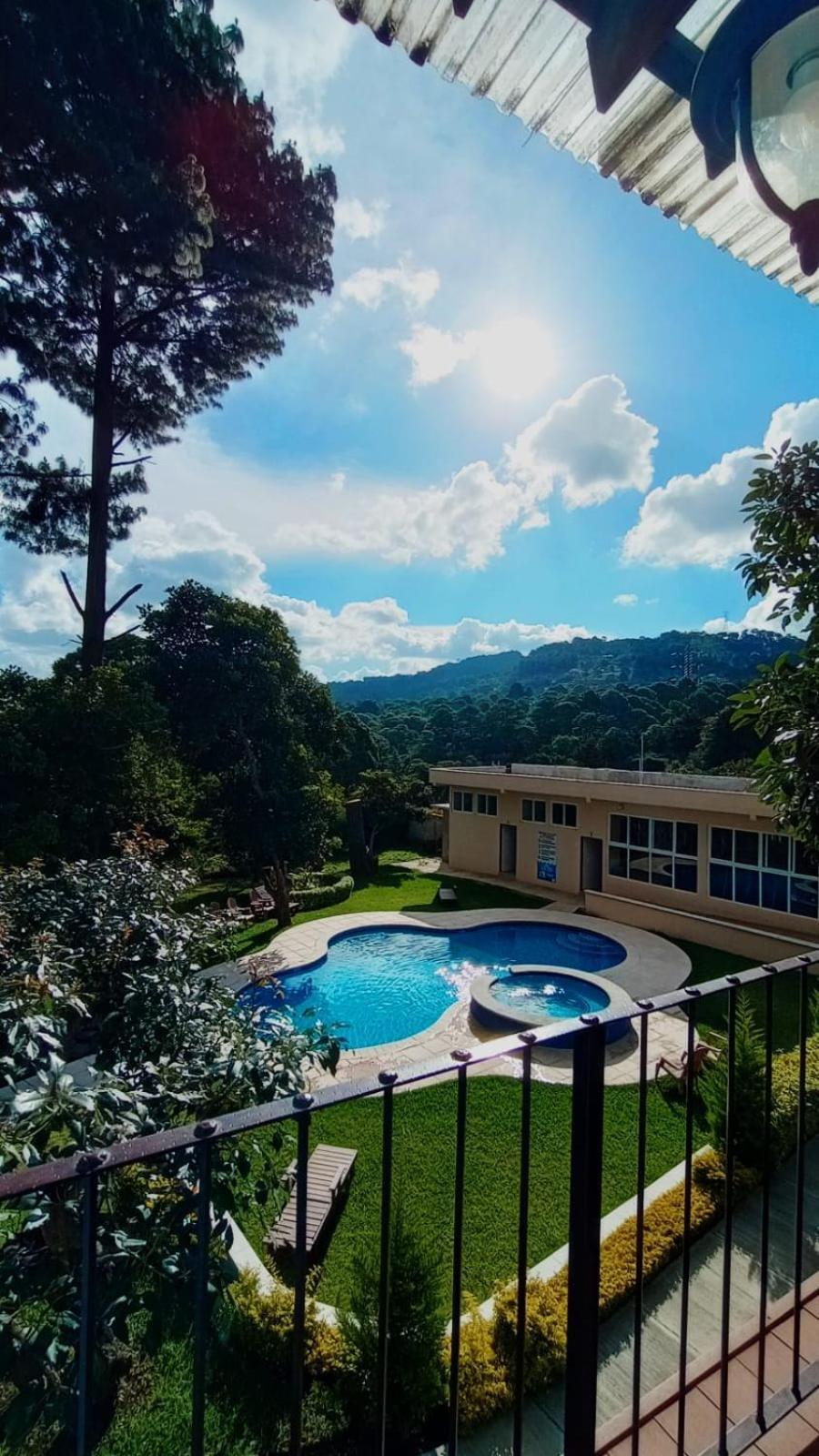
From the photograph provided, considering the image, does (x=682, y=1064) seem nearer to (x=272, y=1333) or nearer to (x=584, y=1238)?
(x=272, y=1333)

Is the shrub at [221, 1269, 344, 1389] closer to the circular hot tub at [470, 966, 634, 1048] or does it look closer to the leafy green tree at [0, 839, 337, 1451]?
the leafy green tree at [0, 839, 337, 1451]

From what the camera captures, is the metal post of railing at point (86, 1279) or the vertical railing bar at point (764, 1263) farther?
the vertical railing bar at point (764, 1263)

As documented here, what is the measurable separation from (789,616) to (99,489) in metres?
12.8

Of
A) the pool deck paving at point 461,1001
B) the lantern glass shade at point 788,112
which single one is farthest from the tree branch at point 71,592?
the lantern glass shade at point 788,112

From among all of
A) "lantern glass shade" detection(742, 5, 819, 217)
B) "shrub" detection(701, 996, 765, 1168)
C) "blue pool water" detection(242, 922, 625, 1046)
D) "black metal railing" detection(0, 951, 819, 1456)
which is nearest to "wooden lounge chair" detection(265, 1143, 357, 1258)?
"shrub" detection(701, 996, 765, 1168)

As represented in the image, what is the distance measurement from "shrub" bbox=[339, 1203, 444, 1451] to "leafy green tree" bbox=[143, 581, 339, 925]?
452 inches

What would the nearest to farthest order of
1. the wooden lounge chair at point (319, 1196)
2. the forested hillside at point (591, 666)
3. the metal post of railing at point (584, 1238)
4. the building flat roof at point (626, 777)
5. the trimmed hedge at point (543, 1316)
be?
1. the metal post of railing at point (584, 1238)
2. the trimmed hedge at point (543, 1316)
3. the wooden lounge chair at point (319, 1196)
4. the building flat roof at point (626, 777)
5. the forested hillside at point (591, 666)

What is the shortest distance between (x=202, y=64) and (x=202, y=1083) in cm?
1389

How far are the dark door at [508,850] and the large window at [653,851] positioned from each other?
4095 millimetres

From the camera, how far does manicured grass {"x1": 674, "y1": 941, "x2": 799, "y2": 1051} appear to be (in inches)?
336

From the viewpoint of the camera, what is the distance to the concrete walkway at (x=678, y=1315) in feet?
11.6

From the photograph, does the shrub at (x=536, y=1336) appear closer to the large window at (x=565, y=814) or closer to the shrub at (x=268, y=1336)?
the shrub at (x=268, y=1336)

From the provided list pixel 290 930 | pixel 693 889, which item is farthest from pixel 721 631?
pixel 290 930

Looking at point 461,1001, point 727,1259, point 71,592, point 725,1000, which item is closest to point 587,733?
point 461,1001
